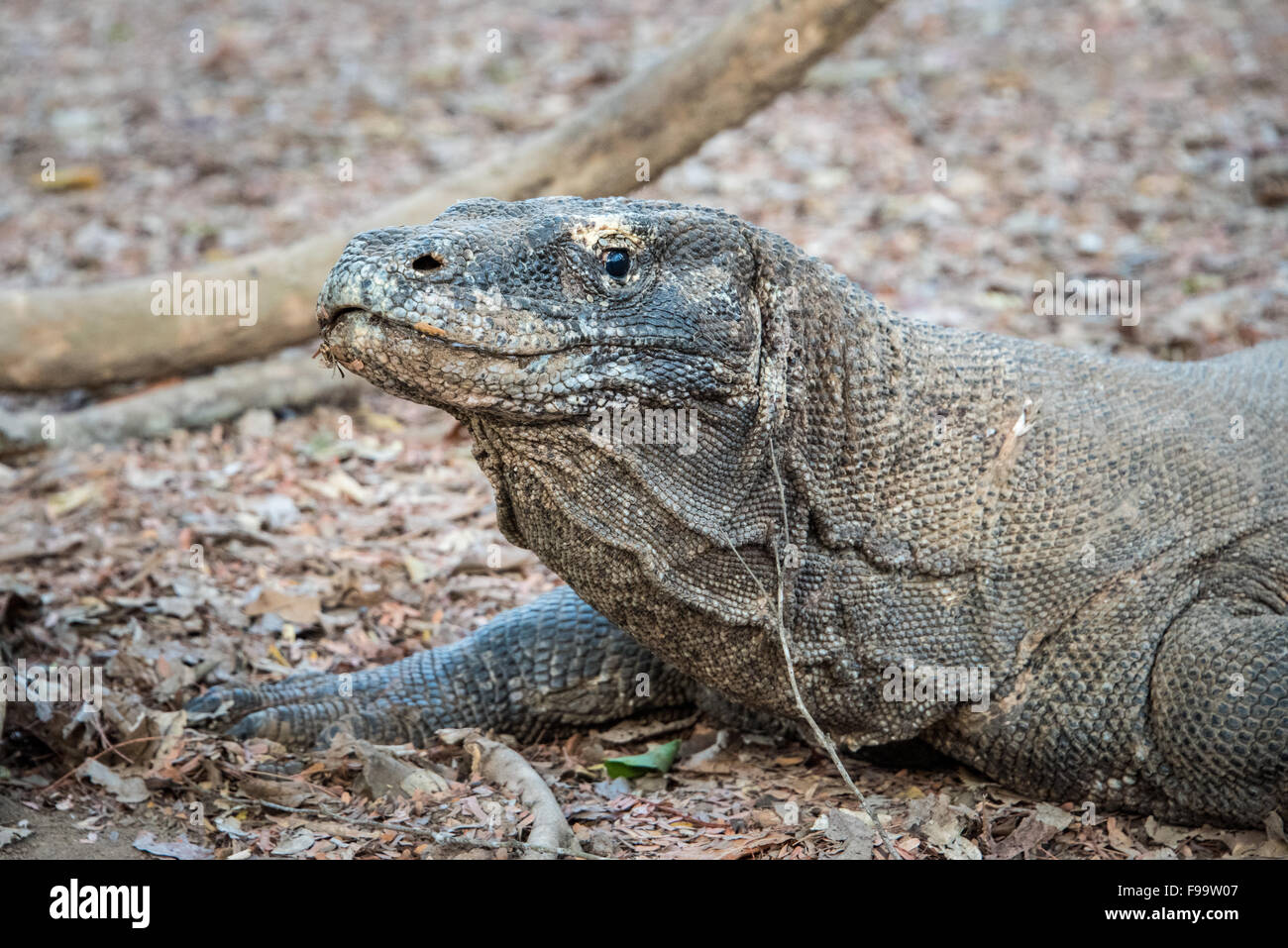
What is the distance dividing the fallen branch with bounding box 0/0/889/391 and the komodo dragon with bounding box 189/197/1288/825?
12.6ft

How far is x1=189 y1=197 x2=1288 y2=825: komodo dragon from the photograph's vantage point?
11.8 ft

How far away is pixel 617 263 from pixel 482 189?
15.5 ft

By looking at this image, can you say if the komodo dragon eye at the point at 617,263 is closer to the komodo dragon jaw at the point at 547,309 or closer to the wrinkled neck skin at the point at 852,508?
the komodo dragon jaw at the point at 547,309

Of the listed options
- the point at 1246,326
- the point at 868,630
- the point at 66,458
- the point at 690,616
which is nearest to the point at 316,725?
the point at 690,616

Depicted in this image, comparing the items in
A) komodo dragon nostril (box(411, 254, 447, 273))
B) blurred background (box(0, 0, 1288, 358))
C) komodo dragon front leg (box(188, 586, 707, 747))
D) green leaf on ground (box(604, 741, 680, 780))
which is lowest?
green leaf on ground (box(604, 741, 680, 780))

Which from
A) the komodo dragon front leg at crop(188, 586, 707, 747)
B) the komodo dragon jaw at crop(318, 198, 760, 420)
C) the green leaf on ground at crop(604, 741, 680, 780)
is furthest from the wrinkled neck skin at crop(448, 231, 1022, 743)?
the komodo dragon front leg at crop(188, 586, 707, 747)

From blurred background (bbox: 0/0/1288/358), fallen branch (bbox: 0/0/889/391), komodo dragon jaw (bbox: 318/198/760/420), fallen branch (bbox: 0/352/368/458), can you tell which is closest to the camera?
komodo dragon jaw (bbox: 318/198/760/420)

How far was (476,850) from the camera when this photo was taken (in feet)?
13.6

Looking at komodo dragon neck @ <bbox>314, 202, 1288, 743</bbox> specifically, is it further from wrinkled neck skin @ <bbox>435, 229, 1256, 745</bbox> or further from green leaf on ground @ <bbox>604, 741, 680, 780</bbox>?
green leaf on ground @ <bbox>604, 741, 680, 780</bbox>

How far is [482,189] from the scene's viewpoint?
27.0ft

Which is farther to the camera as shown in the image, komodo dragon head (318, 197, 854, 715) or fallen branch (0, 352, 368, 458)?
fallen branch (0, 352, 368, 458)

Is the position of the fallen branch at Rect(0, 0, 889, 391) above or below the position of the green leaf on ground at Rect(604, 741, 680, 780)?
above

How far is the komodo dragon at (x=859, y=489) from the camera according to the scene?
3.60 meters

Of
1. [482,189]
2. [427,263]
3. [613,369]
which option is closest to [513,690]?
[613,369]
